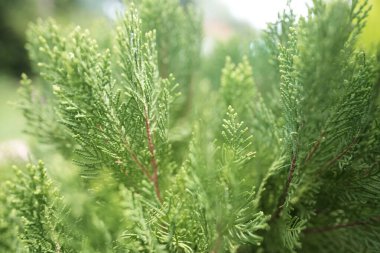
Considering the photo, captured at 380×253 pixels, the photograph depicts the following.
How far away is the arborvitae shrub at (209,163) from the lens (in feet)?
2.21

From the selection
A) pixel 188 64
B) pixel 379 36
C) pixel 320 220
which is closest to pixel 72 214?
pixel 320 220

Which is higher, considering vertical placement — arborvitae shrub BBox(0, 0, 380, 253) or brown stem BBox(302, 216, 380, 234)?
arborvitae shrub BBox(0, 0, 380, 253)

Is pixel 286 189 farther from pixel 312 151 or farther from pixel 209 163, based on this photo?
pixel 209 163

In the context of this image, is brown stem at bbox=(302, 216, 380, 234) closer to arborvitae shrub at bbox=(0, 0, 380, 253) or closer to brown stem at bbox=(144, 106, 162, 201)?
arborvitae shrub at bbox=(0, 0, 380, 253)

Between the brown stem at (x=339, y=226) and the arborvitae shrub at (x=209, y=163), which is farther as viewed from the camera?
the brown stem at (x=339, y=226)

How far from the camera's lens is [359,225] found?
2.97ft

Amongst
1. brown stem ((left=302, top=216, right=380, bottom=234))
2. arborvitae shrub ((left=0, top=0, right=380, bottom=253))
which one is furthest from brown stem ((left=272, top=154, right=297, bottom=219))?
brown stem ((left=302, top=216, right=380, bottom=234))

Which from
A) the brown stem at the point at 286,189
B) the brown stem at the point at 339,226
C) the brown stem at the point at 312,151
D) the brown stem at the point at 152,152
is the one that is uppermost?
the brown stem at the point at 152,152

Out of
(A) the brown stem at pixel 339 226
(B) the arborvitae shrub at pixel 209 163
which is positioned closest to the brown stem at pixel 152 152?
(B) the arborvitae shrub at pixel 209 163

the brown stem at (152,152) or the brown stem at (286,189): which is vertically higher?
the brown stem at (152,152)

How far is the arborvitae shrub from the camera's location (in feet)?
2.21

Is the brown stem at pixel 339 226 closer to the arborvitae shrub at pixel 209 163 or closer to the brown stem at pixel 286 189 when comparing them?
the arborvitae shrub at pixel 209 163

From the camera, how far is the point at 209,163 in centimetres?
64

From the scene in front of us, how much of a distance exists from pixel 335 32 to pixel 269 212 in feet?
1.69
